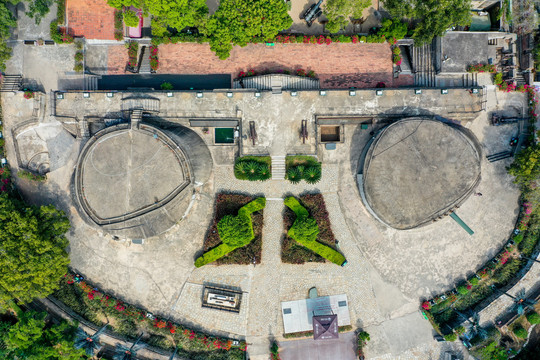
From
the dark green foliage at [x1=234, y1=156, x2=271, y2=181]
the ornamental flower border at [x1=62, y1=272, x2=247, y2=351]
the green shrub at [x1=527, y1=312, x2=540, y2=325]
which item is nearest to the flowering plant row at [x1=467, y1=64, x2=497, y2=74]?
the dark green foliage at [x1=234, y1=156, x2=271, y2=181]

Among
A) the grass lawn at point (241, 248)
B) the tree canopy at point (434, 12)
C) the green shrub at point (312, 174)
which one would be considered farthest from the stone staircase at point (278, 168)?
the tree canopy at point (434, 12)

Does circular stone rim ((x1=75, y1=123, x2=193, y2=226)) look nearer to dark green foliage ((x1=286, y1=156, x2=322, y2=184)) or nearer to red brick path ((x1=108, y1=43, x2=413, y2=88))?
red brick path ((x1=108, y1=43, x2=413, y2=88))

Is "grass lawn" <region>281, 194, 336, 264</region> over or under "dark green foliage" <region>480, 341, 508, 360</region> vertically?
over

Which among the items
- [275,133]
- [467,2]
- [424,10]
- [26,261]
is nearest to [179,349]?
[26,261]

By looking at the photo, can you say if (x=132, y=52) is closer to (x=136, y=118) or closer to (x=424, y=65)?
(x=136, y=118)

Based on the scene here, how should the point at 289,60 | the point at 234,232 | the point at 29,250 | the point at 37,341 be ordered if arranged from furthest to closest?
the point at 289,60 → the point at 234,232 → the point at 37,341 → the point at 29,250

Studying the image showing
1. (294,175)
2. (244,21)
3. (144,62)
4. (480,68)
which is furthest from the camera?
(144,62)

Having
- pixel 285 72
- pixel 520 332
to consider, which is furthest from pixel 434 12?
pixel 520 332
